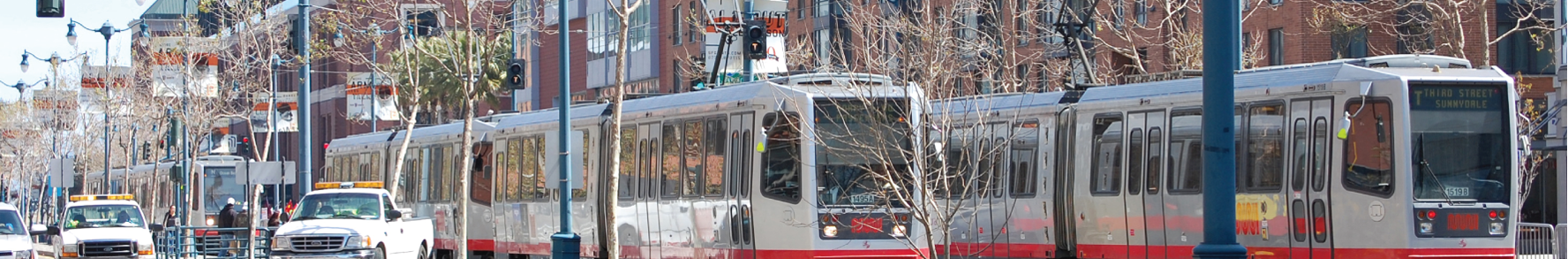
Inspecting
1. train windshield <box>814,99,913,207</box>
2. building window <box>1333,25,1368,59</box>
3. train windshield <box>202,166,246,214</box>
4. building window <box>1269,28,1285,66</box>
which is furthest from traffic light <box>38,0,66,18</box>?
train windshield <box>202,166,246,214</box>

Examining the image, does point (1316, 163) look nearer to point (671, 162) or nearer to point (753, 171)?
point (753, 171)

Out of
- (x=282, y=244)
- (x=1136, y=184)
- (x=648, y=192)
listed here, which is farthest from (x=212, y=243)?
(x=1136, y=184)

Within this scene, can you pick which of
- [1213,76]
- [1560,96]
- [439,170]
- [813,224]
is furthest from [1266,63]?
[1213,76]

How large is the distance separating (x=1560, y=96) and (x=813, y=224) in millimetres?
23076

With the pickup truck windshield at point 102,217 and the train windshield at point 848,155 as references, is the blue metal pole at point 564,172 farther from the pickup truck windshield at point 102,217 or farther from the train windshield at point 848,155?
the pickup truck windshield at point 102,217

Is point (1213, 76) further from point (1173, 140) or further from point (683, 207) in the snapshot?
point (683, 207)

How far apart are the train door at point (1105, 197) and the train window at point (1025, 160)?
1.13 metres

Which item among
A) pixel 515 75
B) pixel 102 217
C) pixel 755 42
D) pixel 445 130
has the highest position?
pixel 755 42

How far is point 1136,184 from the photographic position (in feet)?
61.4

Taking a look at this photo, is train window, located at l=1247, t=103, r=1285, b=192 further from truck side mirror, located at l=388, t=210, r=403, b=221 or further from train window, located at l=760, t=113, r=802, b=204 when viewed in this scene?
truck side mirror, located at l=388, t=210, r=403, b=221

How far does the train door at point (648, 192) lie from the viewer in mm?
21219

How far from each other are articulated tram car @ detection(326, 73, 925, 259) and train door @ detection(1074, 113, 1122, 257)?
194 centimetres

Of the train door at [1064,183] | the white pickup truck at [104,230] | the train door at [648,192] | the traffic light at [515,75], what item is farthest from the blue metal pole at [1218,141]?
the white pickup truck at [104,230]

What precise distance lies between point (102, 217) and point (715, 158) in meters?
15.6
